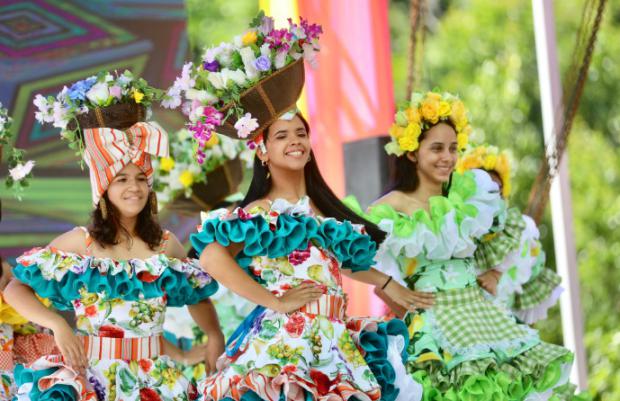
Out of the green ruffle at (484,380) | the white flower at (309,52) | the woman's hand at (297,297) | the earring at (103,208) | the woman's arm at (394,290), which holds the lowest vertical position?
the green ruffle at (484,380)

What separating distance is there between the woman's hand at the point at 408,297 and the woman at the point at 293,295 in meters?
0.46

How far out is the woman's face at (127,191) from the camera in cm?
430

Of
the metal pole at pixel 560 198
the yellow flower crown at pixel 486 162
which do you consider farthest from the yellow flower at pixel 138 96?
the metal pole at pixel 560 198

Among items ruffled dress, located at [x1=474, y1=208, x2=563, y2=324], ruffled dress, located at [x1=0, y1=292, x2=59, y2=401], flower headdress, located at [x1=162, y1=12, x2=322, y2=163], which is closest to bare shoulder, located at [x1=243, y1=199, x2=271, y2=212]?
flower headdress, located at [x1=162, y1=12, x2=322, y2=163]

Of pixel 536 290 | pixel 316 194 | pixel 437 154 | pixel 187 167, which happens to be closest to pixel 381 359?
pixel 316 194

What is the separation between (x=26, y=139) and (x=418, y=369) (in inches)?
130

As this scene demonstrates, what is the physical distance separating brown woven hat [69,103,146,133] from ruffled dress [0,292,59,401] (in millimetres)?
852

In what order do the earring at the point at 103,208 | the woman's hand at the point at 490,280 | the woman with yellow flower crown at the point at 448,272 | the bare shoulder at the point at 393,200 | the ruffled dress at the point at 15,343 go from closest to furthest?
the earring at the point at 103,208 < the ruffled dress at the point at 15,343 < the woman with yellow flower crown at the point at 448,272 < the bare shoulder at the point at 393,200 < the woman's hand at the point at 490,280

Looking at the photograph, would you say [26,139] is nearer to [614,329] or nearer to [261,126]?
[261,126]

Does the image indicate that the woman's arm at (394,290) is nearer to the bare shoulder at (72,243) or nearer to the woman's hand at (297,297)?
the woman's hand at (297,297)

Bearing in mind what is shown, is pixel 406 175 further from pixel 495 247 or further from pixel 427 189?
pixel 495 247

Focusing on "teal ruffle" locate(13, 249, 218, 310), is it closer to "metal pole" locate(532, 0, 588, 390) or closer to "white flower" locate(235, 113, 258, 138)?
"white flower" locate(235, 113, 258, 138)

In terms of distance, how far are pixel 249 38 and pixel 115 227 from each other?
0.86 metres

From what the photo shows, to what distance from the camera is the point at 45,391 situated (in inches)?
154
